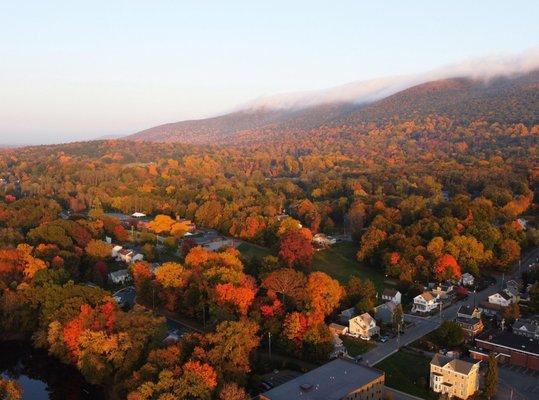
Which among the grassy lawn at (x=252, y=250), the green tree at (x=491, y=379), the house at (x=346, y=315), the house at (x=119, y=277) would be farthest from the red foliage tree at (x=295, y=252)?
the green tree at (x=491, y=379)

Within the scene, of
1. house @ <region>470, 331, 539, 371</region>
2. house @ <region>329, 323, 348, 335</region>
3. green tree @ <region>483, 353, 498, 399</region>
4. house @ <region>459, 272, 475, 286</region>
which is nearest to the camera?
green tree @ <region>483, 353, 498, 399</region>

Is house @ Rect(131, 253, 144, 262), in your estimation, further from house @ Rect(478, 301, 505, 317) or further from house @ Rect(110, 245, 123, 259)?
house @ Rect(478, 301, 505, 317)

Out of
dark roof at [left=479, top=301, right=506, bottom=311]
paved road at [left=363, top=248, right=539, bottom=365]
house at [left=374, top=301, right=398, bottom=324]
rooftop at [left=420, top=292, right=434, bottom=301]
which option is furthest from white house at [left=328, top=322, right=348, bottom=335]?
dark roof at [left=479, top=301, right=506, bottom=311]

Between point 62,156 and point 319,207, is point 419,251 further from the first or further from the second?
point 62,156

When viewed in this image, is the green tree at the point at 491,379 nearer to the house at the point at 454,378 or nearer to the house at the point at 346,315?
the house at the point at 454,378

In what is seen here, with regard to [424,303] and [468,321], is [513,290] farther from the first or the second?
[468,321]

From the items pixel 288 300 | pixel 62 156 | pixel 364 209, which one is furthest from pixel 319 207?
pixel 62 156

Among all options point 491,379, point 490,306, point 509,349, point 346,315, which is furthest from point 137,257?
point 491,379
